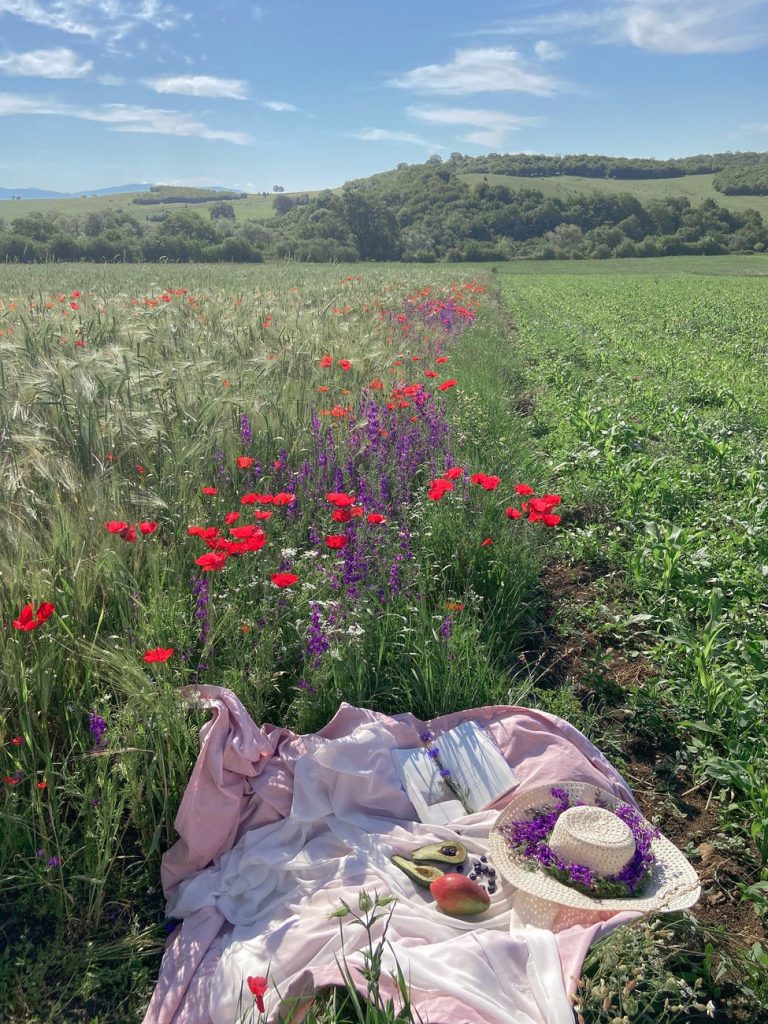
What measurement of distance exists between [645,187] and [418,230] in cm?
4585

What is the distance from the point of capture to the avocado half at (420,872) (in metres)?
2.21

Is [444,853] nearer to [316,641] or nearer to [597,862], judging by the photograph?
[597,862]

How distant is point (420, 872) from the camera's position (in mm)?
2242

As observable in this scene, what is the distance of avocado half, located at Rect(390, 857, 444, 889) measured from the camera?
221cm

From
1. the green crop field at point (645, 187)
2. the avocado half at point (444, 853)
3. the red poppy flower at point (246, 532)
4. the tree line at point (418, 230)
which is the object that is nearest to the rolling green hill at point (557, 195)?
the green crop field at point (645, 187)

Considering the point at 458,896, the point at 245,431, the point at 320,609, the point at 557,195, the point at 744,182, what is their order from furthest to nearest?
the point at 744,182 → the point at 557,195 → the point at 245,431 → the point at 320,609 → the point at 458,896

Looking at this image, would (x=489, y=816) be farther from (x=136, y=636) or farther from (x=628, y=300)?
(x=628, y=300)

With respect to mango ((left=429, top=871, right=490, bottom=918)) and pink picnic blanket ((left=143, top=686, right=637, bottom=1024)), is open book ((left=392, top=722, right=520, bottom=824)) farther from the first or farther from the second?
mango ((left=429, top=871, right=490, bottom=918))

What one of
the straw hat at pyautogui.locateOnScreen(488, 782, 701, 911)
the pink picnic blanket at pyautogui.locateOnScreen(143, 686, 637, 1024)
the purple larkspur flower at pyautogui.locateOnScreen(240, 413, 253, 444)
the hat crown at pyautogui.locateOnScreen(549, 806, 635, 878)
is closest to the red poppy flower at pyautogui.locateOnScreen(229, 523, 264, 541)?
the pink picnic blanket at pyautogui.locateOnScreen(143, 686, 637, 1024)

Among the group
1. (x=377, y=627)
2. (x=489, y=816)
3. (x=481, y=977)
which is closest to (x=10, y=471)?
(x=377, y=627)

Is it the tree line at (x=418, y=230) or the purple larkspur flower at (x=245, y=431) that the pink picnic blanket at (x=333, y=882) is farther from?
the tree line at (x=418, y=230)


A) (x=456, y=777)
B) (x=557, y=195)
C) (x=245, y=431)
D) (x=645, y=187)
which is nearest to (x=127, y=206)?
(x=557, y=195)

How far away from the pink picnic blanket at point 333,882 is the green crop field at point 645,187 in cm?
8325

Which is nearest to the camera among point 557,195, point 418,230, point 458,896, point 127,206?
point 458,896
